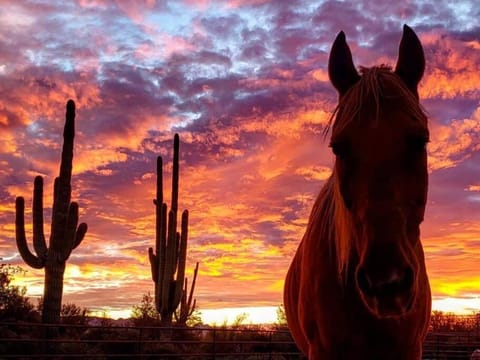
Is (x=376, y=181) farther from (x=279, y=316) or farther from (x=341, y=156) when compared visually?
(x=279, y=316)

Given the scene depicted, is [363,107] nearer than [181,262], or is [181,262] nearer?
[363,107]

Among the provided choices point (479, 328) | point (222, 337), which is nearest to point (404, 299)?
point (222, 337)

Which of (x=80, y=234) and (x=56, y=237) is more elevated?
(x=80, y=234)

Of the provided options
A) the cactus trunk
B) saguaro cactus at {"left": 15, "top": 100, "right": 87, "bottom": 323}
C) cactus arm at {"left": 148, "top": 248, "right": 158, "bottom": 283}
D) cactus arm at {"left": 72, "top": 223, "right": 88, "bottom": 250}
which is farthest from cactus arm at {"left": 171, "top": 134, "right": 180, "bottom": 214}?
the cactus trunk

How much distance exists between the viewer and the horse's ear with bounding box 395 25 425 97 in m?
3.39

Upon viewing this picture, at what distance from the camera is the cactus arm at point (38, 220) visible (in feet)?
46.6

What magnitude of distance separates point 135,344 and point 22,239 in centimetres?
430

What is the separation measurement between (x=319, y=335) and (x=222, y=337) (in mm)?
17855

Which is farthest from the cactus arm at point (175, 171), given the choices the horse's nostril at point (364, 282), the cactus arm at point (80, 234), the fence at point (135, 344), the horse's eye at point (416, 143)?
the horse's nostril at point (364, 282)

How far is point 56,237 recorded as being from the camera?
14.2 m

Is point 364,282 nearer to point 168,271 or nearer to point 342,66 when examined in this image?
point 342,66

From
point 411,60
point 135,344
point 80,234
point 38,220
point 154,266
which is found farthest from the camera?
point 154,266

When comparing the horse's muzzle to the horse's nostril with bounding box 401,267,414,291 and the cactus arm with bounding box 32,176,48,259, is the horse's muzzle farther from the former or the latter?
the cactus arm with bounding box 32,176,48,259

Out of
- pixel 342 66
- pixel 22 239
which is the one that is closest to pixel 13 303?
pixel 22 239
